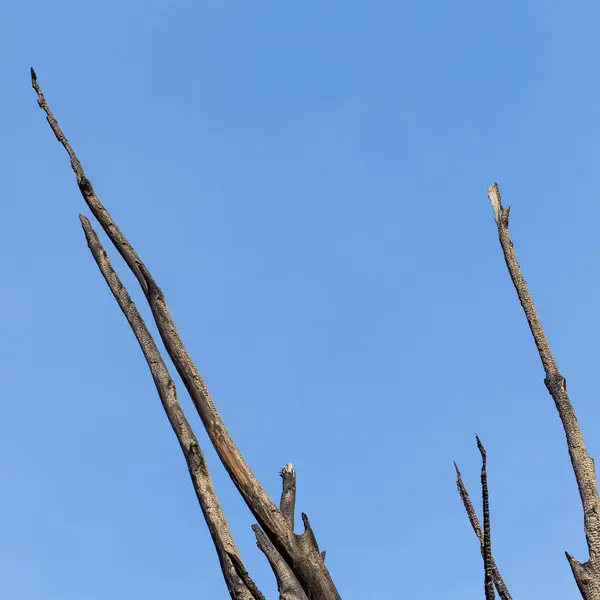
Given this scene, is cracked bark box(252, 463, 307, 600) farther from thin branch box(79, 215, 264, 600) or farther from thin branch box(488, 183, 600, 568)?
thin branch box(488, 183, 600, 568)

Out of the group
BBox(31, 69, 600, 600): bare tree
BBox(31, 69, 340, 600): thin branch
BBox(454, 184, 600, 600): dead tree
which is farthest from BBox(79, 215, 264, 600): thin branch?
BBox(454, 184, 600, 600): dead tree

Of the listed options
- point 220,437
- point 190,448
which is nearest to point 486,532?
point 220,437

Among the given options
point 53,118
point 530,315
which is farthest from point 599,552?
point 53,118

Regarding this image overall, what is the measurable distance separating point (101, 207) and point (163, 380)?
1.58m

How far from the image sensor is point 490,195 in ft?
25.0

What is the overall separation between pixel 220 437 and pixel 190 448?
0.84m

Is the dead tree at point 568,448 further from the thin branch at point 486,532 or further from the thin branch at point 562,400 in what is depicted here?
the thin branch at point 486,532

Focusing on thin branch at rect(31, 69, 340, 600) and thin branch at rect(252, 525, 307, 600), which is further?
thin branch at rect(252, 525, 307, 600)

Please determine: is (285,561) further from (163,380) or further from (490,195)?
(490,195)

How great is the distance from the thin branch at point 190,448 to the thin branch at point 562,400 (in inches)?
88.0

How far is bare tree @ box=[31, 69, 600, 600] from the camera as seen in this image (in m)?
5.18

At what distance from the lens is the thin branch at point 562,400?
5.62 metres

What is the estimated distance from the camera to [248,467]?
18.4 feet

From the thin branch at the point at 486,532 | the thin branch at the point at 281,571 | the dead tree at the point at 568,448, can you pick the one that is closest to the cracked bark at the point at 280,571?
the thin branch at the point at 281,571
